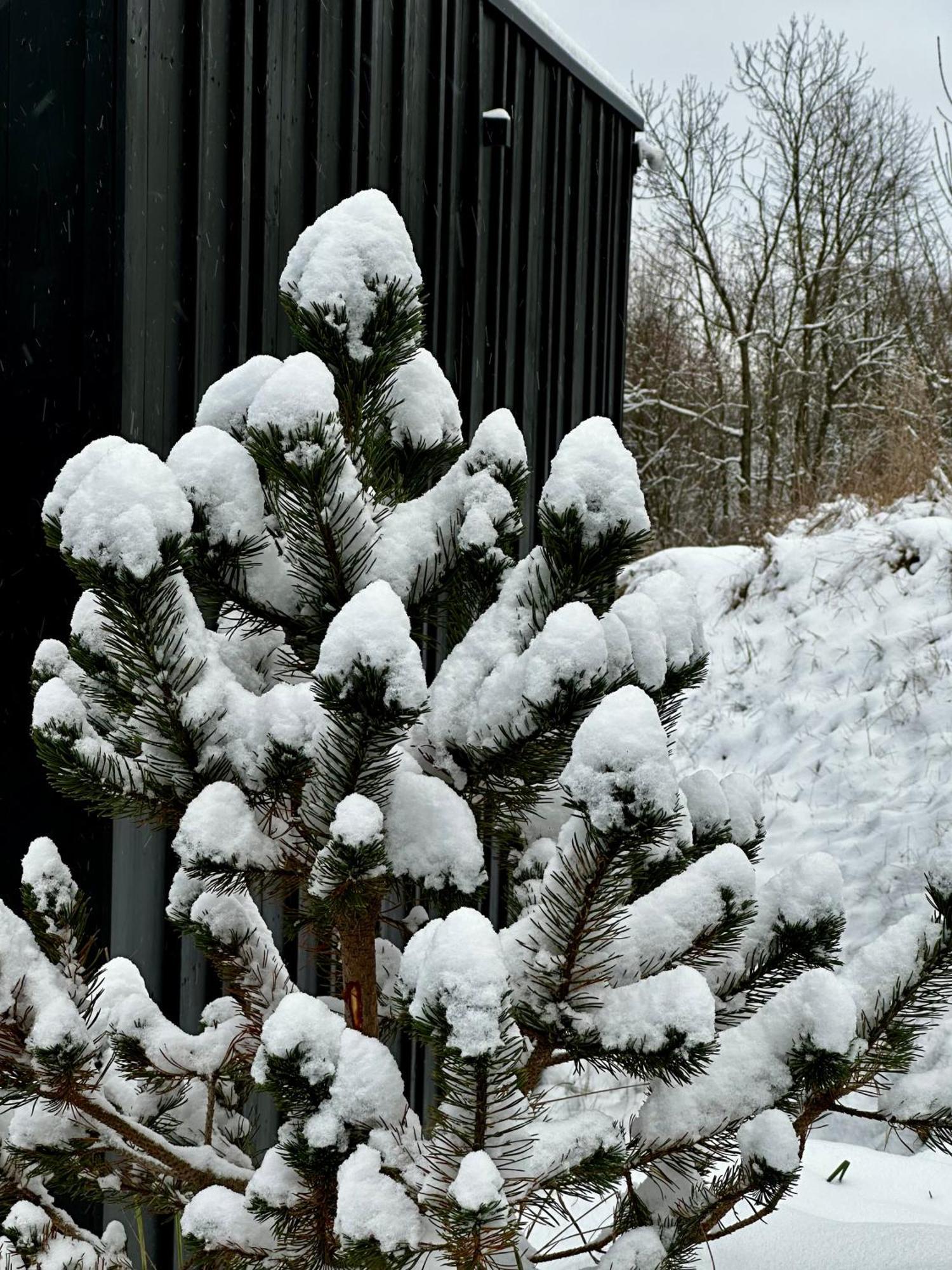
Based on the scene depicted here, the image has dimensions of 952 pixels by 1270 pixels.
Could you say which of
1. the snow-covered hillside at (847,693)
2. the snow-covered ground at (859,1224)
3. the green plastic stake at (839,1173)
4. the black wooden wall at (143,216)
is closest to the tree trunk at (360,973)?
the black wooden wall at (143,216)

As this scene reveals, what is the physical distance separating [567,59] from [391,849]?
3455mm

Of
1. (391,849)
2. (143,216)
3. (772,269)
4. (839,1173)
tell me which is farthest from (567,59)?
(772,269)

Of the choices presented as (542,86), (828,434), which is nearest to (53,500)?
(542,86)

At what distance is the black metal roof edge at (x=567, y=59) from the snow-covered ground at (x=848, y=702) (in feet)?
10.2

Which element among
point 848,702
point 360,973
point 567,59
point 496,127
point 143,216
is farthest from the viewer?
point 848,702

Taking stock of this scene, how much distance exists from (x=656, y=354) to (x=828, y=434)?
2505 millimetres

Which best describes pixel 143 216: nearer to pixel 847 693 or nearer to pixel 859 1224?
pixel 859 1224

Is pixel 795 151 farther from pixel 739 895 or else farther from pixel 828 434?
pixel 739 895

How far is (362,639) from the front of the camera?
1.17 m

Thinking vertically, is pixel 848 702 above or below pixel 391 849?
below

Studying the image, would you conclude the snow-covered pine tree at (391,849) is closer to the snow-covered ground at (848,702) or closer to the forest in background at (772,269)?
the snow-covered ground at (848,702)

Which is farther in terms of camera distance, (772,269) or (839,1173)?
(772,269)

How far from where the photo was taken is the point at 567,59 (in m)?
3.93

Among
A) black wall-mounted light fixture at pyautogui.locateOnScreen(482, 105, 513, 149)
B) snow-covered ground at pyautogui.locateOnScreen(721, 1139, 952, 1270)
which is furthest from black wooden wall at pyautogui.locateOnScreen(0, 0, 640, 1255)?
snow-covered ground at pyautogui.locateOnScreen(721, 1139, 952, 1270)
